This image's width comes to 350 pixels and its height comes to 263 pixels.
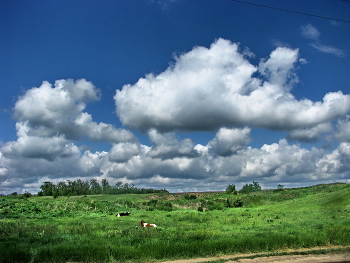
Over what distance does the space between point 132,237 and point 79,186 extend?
12081cm

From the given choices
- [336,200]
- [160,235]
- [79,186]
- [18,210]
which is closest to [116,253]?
[160,235]

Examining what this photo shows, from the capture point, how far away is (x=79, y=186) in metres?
133

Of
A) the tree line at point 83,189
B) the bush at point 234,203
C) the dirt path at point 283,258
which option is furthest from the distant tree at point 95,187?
the dirt path at point 283,258

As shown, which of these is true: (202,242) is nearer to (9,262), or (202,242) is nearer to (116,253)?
(116,253)

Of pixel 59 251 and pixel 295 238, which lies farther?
pixel 295 238

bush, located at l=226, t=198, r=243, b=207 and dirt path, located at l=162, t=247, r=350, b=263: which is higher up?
dirt path, located at l=162, t=247, r=350, b=263

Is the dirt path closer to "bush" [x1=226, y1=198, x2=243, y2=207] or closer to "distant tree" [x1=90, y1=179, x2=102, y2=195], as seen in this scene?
"bush" [x1=226, y1=198, x2=243, y2=207]

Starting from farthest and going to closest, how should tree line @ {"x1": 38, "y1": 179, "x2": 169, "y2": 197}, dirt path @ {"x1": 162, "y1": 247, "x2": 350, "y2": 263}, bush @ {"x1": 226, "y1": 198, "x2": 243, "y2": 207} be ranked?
tree line @ {"x1": 38, "y1": 179, "x2": 169, "y2": 197}
bush @ {"x1": 226, "y1": 198, "x2": 243, "y2": 207}
dirt path @ {"x1": 162, "y1": 247, "x2": 350, "y2": 263}

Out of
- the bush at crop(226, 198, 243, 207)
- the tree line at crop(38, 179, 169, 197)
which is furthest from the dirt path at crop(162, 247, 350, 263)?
the tree line at crop(38, 179, 169, 197)

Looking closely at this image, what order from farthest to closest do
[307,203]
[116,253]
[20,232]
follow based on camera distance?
[307,203], [20,232], [116,253]

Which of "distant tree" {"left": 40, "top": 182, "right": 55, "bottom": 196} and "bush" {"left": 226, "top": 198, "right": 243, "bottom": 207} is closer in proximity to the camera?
"bush" {"left": 226, "top": 198, "right": 243, "bottom": 207}

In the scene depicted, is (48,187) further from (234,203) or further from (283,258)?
(283,258)

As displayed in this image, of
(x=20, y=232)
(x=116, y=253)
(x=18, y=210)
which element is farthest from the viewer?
(x=18, y=210)

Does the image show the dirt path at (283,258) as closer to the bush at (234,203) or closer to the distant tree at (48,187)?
the bush at (234,203)
